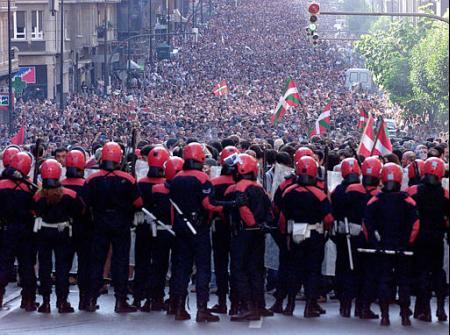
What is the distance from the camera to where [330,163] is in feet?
65.3

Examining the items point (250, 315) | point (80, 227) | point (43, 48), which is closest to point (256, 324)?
point (250, 315)

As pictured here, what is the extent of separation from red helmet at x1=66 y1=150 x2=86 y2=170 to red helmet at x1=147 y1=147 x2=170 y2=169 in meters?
0.75

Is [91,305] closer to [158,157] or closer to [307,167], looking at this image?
Answer: [158,157]

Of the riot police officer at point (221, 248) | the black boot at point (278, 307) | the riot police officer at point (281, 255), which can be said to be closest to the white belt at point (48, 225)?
the riot police officer at point (221, 248)

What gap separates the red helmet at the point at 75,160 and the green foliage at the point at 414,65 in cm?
3747

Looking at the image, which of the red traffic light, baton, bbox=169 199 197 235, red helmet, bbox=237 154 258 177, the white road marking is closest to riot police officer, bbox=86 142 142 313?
baton, bbox=169 199 197 235

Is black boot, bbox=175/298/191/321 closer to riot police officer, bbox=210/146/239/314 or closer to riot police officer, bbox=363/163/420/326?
riot police officer, bbox=210/146/239/314

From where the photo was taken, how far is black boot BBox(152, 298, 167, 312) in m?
17.5

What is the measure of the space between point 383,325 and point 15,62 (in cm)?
4937

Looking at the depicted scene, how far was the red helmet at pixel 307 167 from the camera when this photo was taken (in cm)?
1673

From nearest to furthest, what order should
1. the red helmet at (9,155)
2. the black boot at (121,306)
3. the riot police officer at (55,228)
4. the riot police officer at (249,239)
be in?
the riot police officer at (249,239) < the riot police officer at (55,228) < the black boot at (121,306) < the red helmet at (9,155)

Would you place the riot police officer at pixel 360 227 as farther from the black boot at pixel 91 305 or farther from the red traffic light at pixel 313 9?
the red traffic light at pixel 313 9

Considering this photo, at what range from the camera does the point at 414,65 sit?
65.1 metres

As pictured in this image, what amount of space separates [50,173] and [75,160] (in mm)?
618
